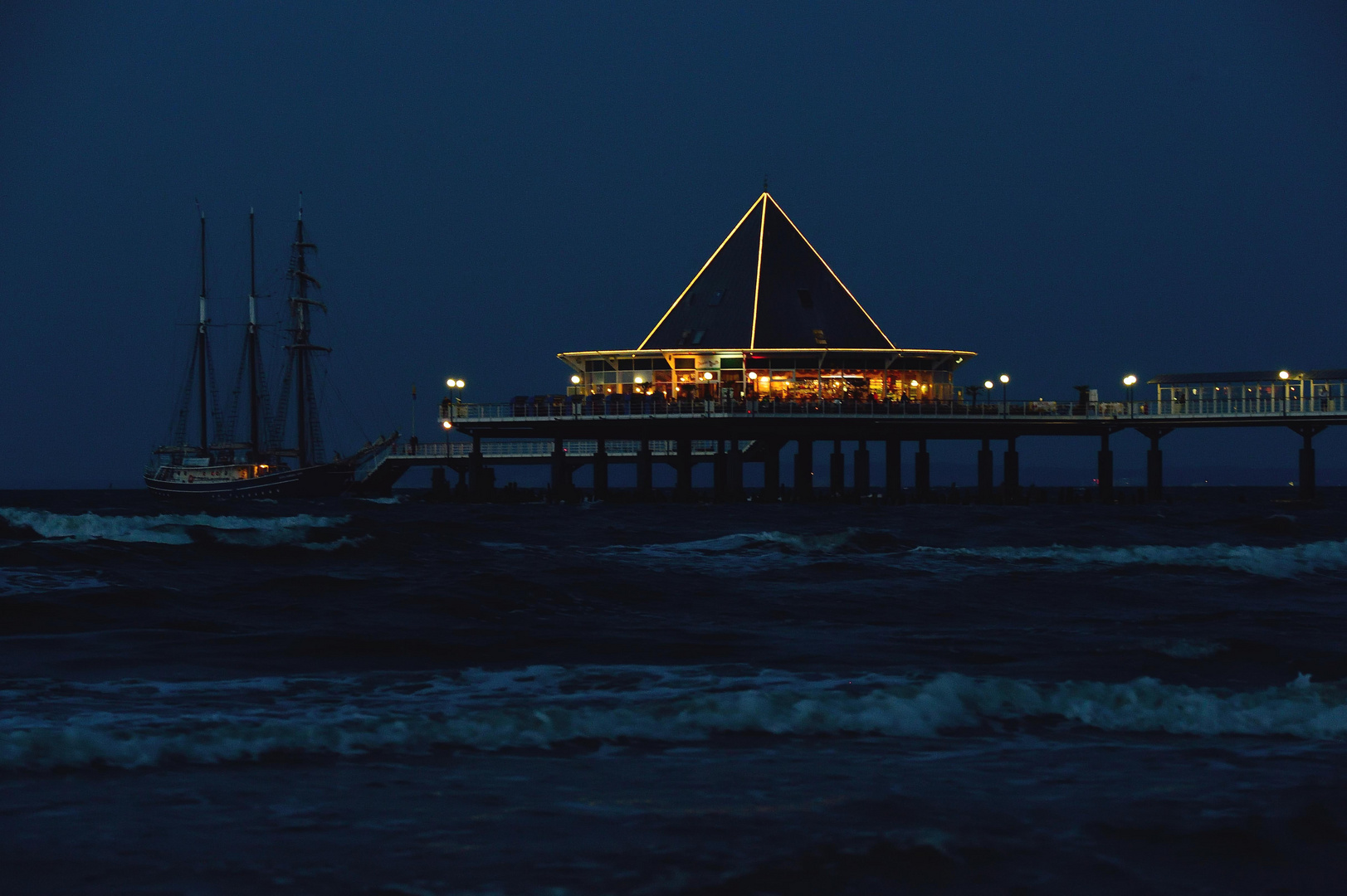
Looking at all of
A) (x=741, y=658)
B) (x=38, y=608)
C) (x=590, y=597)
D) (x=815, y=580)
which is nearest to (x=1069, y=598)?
(x=815, y=580)

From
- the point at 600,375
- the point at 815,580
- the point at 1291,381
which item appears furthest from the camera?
the point at 600,375

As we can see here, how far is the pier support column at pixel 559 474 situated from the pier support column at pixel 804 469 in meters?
11.1

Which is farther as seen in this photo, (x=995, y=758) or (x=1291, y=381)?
(x=1291, y=381)

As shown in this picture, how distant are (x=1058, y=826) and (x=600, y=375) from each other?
239 ft

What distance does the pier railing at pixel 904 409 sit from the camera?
236 ft

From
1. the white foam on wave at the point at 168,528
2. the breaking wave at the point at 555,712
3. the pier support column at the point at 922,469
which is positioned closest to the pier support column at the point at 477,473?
the pier support column at the point at 922,469

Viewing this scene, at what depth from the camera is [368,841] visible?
1001cm

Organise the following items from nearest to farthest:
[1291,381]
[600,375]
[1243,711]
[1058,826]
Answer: [1058,826] → [1243,711] → [1291,381] → [600,375]

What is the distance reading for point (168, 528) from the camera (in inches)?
1660

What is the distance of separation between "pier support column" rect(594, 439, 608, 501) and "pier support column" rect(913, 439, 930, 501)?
15.5m

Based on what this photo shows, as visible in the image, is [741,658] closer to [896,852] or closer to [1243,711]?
[1243,711]

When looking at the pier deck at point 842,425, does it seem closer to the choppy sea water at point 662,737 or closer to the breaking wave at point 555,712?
the choppy sea water at point 662,737

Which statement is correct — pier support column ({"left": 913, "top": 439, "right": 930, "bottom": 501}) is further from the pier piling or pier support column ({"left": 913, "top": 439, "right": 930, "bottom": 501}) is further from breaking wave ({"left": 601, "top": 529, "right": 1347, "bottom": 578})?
breaking wave ({"left": 601, "top": 529, "right": 1347, "bottom": 578})

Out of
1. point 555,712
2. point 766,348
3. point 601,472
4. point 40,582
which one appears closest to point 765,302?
point 766,348
